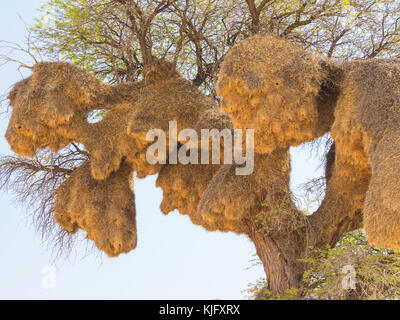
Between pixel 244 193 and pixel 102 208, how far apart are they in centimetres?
302

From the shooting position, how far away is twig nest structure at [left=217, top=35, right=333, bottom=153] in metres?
7.71

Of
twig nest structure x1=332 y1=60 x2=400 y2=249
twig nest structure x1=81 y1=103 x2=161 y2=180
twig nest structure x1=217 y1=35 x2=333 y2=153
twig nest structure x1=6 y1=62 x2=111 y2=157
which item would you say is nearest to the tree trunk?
twig nest structure x1=332 y1=60 x2=400 y2=249

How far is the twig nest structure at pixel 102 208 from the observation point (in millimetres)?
9789

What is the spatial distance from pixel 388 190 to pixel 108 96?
605 centimetres

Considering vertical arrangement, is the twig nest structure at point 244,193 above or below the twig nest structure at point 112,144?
below

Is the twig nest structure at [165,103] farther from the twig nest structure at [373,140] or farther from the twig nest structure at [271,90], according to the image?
the twig nest structure at [373,140]

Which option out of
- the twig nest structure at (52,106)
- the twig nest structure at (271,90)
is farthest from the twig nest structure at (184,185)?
the twig nest structure at (271,90)

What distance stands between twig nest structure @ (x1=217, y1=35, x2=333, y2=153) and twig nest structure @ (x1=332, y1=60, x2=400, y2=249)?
526 millimetres

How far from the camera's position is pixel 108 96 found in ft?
33.7

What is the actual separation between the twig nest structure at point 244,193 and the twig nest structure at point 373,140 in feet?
3.46

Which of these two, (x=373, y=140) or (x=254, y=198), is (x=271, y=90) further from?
(x=254, y=198)

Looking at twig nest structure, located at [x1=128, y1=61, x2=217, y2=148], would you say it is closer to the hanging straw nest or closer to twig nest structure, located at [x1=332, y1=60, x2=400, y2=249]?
the hanging straw nest

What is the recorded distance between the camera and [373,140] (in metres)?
6.99

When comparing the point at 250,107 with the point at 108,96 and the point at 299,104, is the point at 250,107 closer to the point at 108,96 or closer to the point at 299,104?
the point at 299,104
